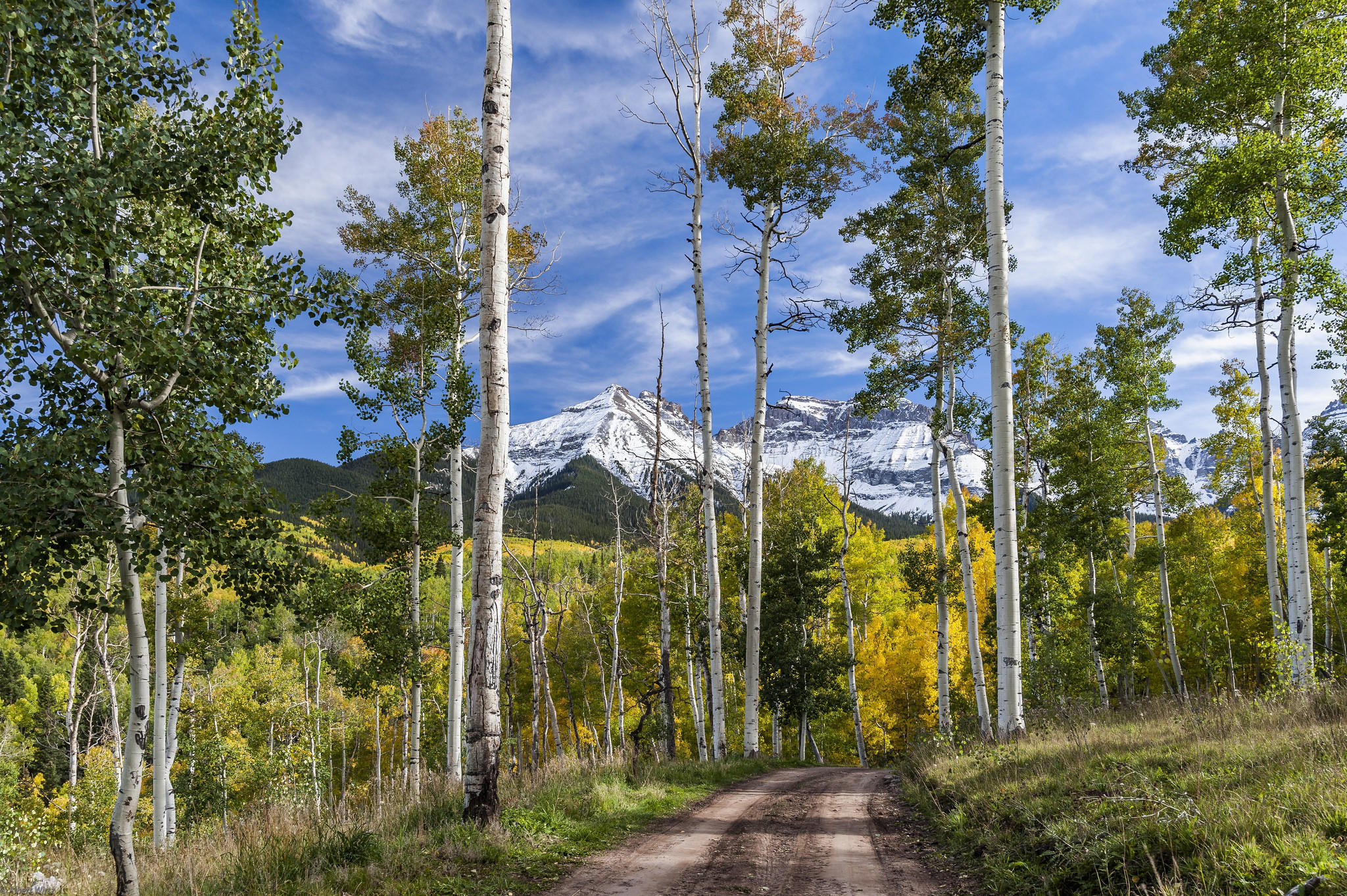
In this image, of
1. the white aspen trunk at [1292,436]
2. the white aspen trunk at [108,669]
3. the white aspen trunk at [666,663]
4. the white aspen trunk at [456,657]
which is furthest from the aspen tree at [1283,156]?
the white aspen trunk at [108,669]

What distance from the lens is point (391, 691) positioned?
33781 mm

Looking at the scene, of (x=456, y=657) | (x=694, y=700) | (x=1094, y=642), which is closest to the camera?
(x=456, y=657)

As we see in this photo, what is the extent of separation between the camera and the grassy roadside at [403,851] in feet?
15.2

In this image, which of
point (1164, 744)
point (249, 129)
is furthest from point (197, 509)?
point (1164, 744)

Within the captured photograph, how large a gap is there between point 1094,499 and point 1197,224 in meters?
12.3

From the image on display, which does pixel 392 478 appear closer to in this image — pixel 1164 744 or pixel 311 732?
pixel 1164 744

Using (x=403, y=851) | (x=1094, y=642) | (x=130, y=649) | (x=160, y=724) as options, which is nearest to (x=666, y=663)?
(x=403, y=851)

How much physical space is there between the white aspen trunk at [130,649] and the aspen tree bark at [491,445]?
106 inches

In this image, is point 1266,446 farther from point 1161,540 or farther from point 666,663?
point 666,663

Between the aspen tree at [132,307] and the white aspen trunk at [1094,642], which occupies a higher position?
the aspen tree at [132,307]

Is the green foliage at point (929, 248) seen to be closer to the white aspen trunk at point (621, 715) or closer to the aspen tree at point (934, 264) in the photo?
the aspen tree at point (934, 264)

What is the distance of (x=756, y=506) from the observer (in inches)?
573

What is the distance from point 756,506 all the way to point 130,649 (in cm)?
1134

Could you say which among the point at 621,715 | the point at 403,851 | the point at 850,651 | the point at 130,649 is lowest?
the point at 621,715
